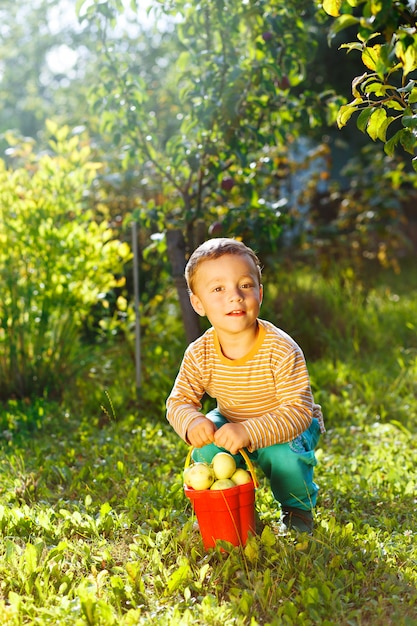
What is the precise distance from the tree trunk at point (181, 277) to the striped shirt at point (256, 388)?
1205 millimetres

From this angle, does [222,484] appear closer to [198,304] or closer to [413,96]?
[198,304]

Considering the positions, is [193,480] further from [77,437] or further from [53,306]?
[53,306]

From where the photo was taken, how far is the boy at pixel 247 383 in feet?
7.25

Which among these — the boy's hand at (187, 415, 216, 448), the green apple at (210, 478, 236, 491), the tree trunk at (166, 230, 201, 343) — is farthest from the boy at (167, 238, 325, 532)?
the tree trunk at (166, 230, 201, 343)

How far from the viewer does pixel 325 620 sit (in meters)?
1.77

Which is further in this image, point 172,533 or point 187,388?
point 187,388

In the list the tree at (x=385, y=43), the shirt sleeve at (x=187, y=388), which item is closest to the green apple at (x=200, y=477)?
the shirt sleeve at (x=187, y=388)

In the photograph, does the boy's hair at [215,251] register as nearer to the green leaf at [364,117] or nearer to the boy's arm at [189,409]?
the boy's arm at [189,409]

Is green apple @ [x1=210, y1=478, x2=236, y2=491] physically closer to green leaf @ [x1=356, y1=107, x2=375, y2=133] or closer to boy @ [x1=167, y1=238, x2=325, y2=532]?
boy @ [x1=167, y1=238, x2=325, y2=532]

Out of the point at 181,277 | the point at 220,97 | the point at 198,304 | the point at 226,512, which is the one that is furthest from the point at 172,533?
the point at 220,97

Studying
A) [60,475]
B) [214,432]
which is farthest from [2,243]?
[214,432]

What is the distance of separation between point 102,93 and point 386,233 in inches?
134

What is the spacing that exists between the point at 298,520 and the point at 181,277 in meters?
1.65

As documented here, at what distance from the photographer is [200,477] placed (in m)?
2.11
